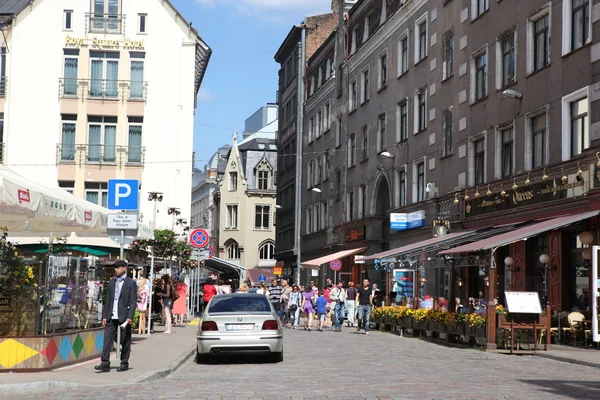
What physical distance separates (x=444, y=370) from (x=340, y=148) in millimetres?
38549

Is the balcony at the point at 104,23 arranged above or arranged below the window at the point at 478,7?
above

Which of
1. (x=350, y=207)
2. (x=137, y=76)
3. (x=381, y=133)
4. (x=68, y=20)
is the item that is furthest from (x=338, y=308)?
(x=68, y=20)

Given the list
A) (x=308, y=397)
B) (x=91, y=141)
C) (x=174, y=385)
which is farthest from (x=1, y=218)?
(x=91, y=141)

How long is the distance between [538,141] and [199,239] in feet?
36.8

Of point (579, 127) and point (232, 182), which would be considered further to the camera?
point (232, 182)

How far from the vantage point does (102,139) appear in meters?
46.9

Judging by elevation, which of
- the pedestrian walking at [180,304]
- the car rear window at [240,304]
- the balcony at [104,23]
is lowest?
the pedestrian walking at [180,304]

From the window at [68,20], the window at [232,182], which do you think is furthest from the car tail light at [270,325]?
the window at [232,182]

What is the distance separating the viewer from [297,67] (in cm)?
7169

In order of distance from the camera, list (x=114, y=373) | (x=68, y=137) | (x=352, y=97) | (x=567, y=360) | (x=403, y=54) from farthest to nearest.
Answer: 1. (x=352, y=97)
2. (x=68, y=137)
3. (x=403, y=54)
4. (x=567, y=360)
5. (x=114, y=373)

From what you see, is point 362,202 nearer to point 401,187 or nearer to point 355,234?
point 355,234

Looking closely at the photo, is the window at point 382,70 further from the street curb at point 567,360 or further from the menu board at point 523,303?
the street curb at point 567,360

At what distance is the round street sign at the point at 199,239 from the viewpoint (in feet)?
102

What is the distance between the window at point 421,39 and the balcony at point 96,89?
558 inches
